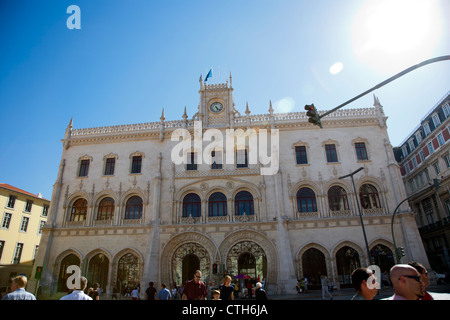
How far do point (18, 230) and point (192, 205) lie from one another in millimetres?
22999

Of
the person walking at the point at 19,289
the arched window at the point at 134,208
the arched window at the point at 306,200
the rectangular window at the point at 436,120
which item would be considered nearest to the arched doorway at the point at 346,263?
the arched window at the point at 306,200

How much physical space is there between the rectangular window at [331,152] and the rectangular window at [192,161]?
12871 mm

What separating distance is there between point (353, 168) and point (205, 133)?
14.5 meters

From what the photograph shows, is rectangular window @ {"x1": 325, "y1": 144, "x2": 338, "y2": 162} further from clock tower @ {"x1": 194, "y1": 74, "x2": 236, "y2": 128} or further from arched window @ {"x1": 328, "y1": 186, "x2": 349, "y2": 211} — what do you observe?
clock tower @ {"x1": 194, "y1": 74, "x2": 236, "y2": 128}

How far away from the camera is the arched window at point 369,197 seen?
25.4 meters

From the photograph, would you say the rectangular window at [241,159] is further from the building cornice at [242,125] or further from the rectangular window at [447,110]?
the rectangular window at [447,110]

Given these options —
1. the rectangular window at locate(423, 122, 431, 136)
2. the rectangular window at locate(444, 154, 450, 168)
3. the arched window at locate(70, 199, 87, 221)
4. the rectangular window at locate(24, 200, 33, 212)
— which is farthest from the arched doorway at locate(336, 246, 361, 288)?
the rectangular window at locate(24, 200, 33, 212)

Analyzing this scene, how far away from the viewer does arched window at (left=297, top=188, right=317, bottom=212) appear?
84.7ft

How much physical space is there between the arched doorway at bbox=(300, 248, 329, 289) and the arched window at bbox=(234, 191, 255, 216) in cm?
593

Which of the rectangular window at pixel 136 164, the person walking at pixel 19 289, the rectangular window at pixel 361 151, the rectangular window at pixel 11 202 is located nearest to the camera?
the person walking at pixel 19 289

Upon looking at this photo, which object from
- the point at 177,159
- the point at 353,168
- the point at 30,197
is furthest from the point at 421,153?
the point at 30,197

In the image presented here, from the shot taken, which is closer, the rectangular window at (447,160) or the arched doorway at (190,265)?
the arched doorway at (190,265)

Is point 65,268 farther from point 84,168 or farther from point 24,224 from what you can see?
point 24,224

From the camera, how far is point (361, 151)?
27.3 meters
